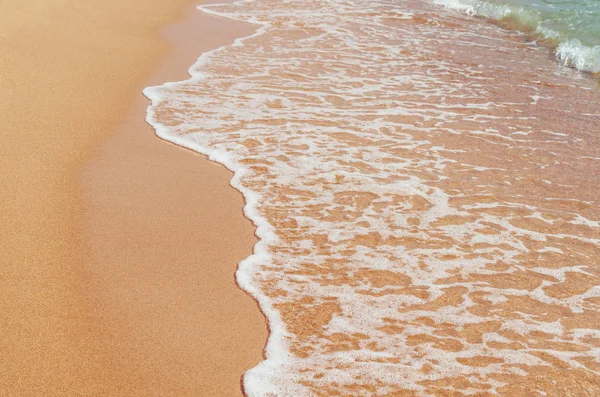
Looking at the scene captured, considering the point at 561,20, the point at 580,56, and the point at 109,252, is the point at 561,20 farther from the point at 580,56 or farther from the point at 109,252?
the point at 109,252

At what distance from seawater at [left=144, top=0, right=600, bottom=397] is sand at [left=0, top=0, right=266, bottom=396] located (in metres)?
0.21

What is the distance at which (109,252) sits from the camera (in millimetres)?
4320

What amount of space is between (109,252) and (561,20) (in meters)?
10.6

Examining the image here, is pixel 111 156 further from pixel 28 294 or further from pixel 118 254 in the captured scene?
pixel 28 294

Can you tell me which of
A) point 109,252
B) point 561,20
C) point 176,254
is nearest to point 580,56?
point 561,20

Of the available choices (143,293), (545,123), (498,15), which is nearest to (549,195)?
(545,123)

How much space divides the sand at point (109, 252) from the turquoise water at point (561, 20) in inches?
258

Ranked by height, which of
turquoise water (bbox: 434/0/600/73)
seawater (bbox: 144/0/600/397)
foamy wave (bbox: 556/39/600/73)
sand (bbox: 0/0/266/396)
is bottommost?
sand (bbox: 0/0/266/396)

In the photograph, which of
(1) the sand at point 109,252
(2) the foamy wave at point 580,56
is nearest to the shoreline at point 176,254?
(1) the sand at point 109,252

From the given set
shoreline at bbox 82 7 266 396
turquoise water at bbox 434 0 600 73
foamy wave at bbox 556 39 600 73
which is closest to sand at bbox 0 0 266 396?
shoreline at bbox 82 7 266 396

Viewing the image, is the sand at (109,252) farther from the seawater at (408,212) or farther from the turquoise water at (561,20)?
the turquoise water at (561,20)

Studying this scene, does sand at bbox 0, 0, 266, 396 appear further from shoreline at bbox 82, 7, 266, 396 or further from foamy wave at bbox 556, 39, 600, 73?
foamy wave at bbox 556, 39, 600, 73

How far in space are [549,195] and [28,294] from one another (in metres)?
3.86

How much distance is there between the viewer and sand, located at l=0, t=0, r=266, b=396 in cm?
336
